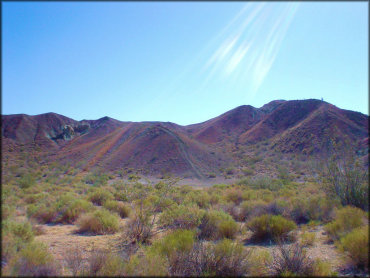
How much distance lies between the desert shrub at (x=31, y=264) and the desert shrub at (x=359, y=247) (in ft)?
20.2

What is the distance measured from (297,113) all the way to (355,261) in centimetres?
7112

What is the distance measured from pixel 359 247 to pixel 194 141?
61.5 m

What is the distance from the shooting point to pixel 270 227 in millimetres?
8875

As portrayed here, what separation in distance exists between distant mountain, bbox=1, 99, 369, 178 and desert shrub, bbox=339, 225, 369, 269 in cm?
3207

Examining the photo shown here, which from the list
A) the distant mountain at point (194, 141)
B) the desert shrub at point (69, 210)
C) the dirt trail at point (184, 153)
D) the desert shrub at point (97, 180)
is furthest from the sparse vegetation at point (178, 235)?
the dirt trail at point (184, 153)

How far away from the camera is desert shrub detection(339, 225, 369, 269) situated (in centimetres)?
531

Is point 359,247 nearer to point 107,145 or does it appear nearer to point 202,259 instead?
point 202,259

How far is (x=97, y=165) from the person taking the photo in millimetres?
50438

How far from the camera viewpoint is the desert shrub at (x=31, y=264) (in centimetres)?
396

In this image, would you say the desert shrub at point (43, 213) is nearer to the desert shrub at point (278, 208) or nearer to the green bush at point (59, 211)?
the green bush at point (59, 211)

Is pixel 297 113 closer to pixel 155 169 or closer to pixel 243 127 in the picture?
pixel 243 127

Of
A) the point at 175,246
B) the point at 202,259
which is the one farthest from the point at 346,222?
the point at 175,246

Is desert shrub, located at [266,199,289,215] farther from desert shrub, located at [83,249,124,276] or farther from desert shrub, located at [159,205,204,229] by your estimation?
desert shrub, located at [83,249,124,276]


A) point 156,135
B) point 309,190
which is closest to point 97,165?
point 156,135
